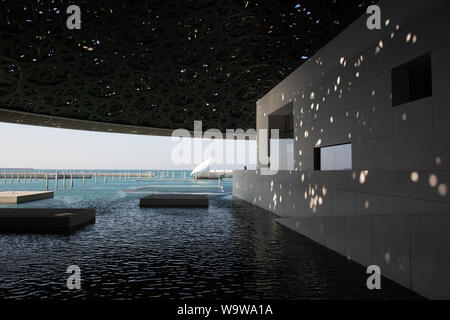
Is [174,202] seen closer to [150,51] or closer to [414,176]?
[150,51]

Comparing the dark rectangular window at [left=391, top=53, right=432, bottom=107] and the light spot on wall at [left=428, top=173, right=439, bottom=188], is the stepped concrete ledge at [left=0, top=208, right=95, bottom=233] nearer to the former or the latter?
the light spot on wall at [left=428, top=173, right=439, bottom=188]

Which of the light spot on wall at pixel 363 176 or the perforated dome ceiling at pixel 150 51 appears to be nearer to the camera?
the light spot on wall at pixel 363 176

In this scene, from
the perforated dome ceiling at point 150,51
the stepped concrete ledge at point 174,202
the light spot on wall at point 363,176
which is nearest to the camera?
the light spot on wall at point 363,176

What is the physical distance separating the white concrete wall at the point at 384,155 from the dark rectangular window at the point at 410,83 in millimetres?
175

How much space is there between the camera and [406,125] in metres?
7.80

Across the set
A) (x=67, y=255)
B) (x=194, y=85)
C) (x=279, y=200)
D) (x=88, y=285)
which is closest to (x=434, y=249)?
(x=88, y=285)

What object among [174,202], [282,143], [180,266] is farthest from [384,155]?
[282,143]

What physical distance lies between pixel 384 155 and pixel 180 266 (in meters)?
5.62

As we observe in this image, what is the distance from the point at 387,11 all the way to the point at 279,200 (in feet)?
25.5

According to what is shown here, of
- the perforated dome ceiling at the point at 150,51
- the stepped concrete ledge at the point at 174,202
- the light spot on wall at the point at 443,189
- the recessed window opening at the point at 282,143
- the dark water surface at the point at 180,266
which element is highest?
the perforated dome ceiling at the point at 150,51

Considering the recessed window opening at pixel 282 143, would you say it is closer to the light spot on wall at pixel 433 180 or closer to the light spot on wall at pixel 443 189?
the light spot on wall at pixel 433 180

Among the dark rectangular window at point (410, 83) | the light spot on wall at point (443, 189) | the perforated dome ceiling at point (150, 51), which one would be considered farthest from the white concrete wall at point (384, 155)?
the perforated dome ceiling at point (150, 51)

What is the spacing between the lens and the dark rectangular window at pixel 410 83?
26.5 feet
